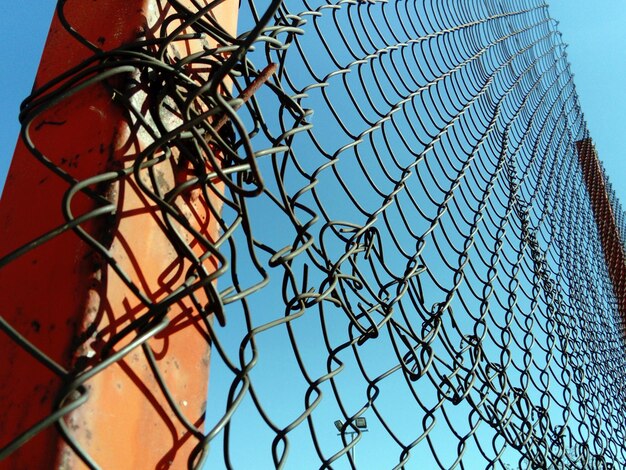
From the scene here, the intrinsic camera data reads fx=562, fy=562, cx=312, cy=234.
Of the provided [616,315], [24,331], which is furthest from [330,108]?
[616,315]

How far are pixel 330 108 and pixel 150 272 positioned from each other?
25.1 inches

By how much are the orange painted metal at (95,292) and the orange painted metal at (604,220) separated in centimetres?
408

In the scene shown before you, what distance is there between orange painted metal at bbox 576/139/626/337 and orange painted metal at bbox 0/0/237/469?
13.4 ft

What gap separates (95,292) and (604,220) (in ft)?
14.5

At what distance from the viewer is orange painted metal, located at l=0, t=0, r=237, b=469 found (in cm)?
53

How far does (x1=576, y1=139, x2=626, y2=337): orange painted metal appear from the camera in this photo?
4160mm

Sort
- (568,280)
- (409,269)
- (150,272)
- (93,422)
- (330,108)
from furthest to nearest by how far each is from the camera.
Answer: (568,280) < (409,269) < (330,108) < (150,272) < (93,422)

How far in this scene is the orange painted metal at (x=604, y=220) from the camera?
4160mm

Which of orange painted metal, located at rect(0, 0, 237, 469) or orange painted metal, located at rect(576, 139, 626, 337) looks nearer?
orange painted metal, located at rect(0, 0, 237, 469)

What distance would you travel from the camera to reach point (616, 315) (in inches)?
156

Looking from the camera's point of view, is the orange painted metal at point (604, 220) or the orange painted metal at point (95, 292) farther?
the orange painted metal at point (604, 220)

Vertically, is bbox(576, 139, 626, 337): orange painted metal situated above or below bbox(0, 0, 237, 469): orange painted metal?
above

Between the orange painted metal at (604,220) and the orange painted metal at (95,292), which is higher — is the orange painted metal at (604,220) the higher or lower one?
the higher one

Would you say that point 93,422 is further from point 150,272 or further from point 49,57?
point 49,57
